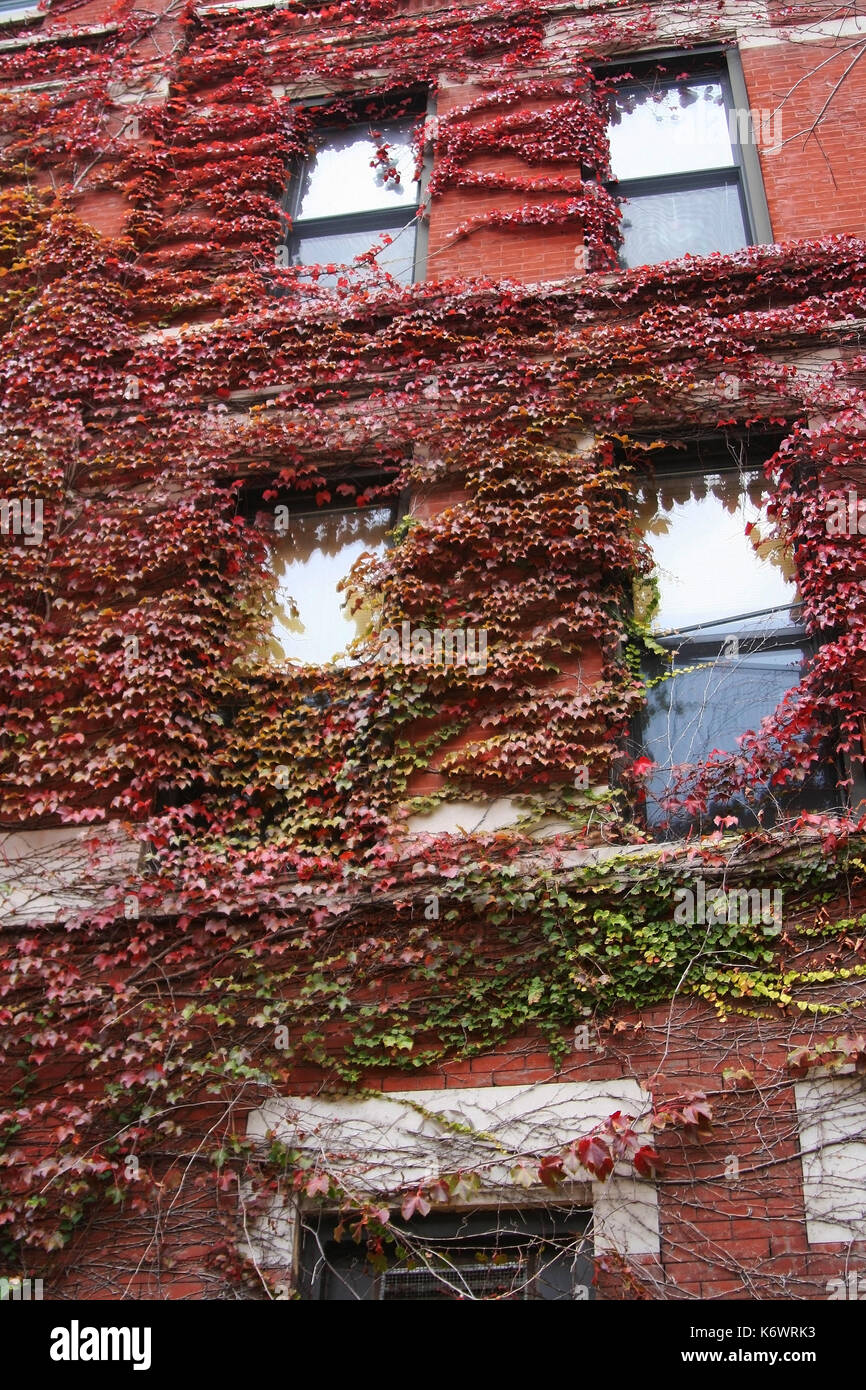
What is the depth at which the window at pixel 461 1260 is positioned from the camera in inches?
231

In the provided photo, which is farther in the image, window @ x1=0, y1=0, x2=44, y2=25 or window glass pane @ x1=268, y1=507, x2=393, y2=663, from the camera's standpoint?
window @ x1=0, y1=0, x2=44, y2=25

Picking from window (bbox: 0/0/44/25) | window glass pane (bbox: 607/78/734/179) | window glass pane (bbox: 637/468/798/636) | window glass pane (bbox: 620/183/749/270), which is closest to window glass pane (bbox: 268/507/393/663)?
window glass pane (bbox: 637/468/798/636)

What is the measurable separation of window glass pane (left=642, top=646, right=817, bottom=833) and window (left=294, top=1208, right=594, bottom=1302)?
86.6 inches

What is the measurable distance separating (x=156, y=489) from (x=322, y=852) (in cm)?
298

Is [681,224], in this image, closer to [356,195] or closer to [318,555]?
[356,195]

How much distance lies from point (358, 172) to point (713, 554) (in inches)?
195

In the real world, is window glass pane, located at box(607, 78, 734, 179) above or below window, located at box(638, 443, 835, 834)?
above

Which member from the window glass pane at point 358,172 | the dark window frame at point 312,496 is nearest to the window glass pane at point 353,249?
the window glass pane at point 358,172

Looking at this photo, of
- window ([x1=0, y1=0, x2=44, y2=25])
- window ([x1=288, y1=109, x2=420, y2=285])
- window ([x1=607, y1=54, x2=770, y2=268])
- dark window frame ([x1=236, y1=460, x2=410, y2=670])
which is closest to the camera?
dark window frame ([x1=236, y1=460, x2=410, y2=670])

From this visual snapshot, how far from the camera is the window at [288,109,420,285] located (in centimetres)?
1015

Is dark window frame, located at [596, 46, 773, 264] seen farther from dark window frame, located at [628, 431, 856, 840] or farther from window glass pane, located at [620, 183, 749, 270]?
dark window frame, located at [628, 431, 856, 840]

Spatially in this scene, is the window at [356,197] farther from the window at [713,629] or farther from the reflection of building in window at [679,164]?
the window at [713,629]

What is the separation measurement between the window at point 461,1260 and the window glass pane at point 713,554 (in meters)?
3.52

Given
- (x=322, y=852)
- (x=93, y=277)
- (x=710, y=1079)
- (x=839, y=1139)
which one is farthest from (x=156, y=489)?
(x=839, y=1139)
